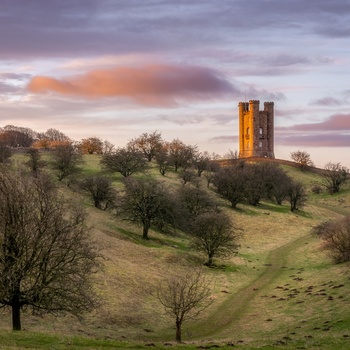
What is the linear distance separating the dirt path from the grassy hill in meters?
0.07

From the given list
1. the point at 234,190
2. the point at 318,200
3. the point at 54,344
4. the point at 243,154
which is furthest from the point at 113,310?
the point at 243,154

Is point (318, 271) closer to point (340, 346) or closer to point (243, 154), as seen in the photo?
point (340, 346)

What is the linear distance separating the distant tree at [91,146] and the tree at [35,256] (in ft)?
331

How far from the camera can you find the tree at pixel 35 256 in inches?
1097

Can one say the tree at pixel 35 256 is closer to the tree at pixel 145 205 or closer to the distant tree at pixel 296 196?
the tree at pixel 145 205

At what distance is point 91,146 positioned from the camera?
13112 centimetres

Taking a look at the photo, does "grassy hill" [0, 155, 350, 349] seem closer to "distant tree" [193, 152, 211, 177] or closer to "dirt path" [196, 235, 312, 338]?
"dirt path" [196, 235, 312, 338]

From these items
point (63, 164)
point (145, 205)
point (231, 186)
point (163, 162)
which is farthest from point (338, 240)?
point (163, 162)

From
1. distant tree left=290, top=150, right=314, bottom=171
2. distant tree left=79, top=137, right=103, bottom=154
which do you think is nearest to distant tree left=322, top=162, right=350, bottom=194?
distant tree left=290, top=150, right=314, bottom=171

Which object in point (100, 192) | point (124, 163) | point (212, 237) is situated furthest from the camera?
point (124, 163)

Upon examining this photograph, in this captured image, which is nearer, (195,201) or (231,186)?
(195,201)

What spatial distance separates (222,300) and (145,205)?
23.1 metres

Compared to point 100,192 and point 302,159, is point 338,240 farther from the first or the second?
point 302,159

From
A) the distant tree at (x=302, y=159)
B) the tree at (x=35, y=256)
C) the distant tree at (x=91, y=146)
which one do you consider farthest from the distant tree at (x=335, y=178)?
the tree at (x=35, y=256)
